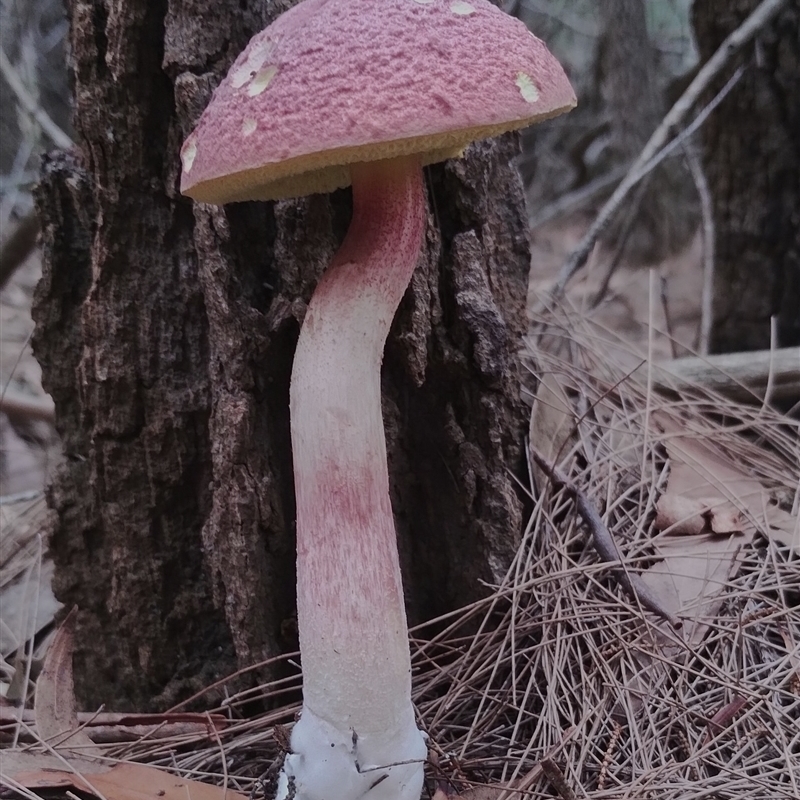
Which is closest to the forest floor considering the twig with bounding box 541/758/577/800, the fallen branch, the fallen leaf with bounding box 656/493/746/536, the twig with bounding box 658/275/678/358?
the twig with bounding box 658/275/678/358

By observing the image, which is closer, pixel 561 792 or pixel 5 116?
pixel 561 792

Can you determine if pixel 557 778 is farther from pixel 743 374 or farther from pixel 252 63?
pixel 743 374

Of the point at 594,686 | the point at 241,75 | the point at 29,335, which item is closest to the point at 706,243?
the point at 594,686

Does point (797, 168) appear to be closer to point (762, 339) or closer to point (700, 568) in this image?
point (762, 339)

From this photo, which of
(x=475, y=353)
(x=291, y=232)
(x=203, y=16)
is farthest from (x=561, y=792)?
(x=203, y=16)

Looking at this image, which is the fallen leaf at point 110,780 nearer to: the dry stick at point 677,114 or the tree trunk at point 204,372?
the tree trunk at point 204,372

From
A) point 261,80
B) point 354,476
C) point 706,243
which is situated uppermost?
point 261,80

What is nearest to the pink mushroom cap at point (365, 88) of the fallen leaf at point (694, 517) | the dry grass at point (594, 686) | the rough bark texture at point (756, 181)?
the dry grass at point (594, 686)
